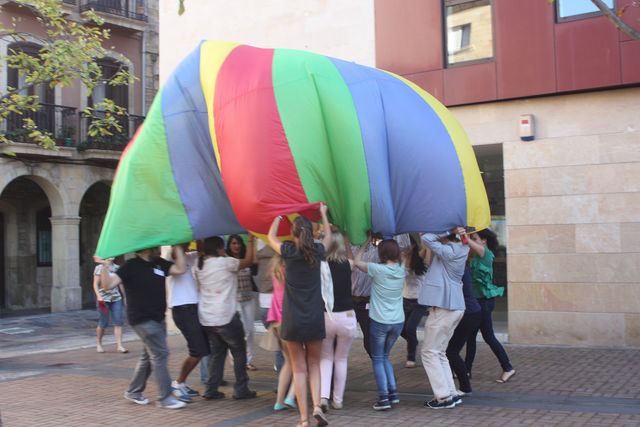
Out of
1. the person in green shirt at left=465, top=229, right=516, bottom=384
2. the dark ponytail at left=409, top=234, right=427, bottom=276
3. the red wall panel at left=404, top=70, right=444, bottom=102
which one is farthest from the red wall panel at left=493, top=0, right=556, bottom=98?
the dark ponytail at left=409, top=234, right=427, bottom=276

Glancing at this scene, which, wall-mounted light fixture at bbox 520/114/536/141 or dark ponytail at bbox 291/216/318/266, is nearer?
dark ponytail at bbox 291/216/318/266

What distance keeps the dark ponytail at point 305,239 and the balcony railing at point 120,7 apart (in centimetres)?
1682

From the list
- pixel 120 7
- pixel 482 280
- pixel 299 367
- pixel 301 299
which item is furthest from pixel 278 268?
pixel 120 7

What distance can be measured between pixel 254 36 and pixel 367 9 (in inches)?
91.7

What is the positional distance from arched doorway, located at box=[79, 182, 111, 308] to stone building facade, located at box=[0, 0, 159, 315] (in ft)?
0.11

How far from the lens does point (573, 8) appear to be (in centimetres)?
974

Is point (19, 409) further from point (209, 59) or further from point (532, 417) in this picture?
point (532, 417)

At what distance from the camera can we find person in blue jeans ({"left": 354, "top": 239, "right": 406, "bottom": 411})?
642cm

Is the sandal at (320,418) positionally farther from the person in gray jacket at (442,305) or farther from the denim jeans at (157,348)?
the denim jeans at (157,348)

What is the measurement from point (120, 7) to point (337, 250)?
17523 mm

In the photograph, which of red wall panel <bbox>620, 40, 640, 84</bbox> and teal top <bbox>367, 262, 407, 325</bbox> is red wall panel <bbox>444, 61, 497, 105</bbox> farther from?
teal top <bbox>367, 262, 407, 325</bbox>

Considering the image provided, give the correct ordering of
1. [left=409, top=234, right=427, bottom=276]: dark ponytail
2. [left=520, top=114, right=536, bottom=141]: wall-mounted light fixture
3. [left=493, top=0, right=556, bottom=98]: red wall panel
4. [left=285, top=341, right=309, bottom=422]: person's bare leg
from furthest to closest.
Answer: [left=520, top=114, right=536, bottom=141]: wall-mounted light fixture, [left=493, top=0, right=556, bottom=98]: red wall panel, [left=409, top=234, right=427, bottom=276]: dark ponytail, [left=285, top=341, right=309, bottom=422]: person's bare leg

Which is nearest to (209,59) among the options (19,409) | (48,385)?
(19,409)

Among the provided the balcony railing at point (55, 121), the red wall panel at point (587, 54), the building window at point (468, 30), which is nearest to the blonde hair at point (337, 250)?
the red wall panel at point (587, 54)
